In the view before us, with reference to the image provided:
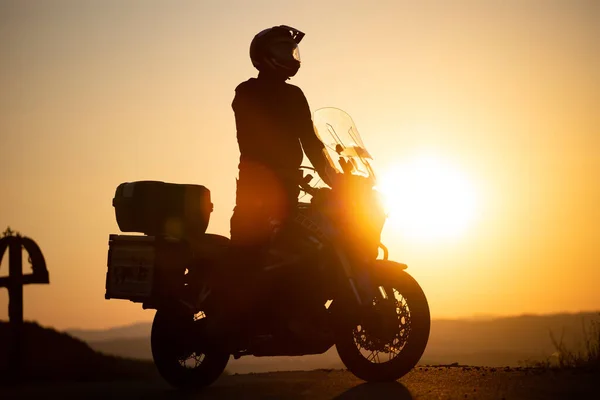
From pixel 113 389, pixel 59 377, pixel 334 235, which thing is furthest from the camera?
pixel 59 377

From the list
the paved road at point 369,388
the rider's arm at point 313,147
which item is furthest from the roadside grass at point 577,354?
the rider's arm at point 313,147

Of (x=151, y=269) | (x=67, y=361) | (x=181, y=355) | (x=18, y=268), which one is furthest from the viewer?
(x=67, y=361)

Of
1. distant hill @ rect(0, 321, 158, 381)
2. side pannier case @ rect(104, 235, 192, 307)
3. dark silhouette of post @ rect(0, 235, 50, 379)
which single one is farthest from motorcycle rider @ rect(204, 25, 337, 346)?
distant hill @ rect(0, 321, 158, 381)

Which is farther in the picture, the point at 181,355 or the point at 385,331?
the point at 181,355

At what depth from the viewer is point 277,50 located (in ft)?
32.4

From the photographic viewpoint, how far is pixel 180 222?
34.3 feet

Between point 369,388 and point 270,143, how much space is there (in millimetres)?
2500

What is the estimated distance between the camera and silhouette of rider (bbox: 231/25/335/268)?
9.62 m

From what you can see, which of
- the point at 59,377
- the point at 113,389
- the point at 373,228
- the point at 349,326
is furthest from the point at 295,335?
the point at 59,377

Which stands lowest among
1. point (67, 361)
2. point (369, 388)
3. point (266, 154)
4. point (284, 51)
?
point (67, 361)

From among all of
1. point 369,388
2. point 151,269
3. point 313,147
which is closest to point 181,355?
point 151,269

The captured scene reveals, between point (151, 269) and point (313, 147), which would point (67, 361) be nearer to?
point (151, 269)

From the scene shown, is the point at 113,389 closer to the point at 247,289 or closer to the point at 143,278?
the point at 143,278

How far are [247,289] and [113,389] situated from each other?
188 cm
